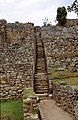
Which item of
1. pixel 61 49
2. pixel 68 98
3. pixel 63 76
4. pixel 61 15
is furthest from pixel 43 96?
pixel 61 15

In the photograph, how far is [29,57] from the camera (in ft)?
58.6

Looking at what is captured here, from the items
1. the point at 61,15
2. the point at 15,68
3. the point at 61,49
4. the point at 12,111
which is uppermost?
the point at 61,15

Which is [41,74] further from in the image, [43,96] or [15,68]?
[43,96]

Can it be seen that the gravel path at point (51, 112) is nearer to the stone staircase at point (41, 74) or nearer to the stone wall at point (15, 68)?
the stone staircase at point (41, 74)

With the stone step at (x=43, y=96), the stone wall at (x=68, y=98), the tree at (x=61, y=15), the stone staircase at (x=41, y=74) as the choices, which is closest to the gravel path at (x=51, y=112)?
the stone wall at (x=68, y=98)

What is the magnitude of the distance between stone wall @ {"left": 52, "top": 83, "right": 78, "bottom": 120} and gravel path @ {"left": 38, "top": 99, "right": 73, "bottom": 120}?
192mm

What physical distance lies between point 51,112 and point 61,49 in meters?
8.89

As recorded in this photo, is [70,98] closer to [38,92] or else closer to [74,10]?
[38,92]

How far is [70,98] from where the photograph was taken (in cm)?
1173

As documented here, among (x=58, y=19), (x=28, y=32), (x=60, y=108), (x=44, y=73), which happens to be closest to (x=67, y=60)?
(x=44, y=73)

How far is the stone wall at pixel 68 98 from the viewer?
36.1 feet

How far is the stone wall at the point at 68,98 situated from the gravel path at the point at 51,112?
19cm

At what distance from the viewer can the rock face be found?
17016 millimetres

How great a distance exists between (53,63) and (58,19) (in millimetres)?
16842
